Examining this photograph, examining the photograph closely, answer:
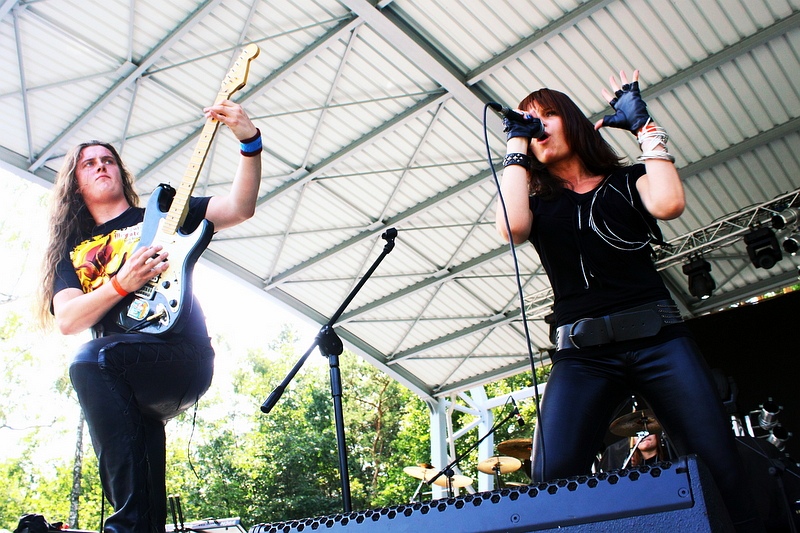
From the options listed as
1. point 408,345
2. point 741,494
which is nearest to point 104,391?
point 741,494

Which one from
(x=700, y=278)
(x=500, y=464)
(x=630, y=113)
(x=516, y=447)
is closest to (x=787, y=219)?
(x=700, y=278)

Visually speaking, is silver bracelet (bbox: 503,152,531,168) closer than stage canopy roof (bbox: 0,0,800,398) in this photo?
Yes

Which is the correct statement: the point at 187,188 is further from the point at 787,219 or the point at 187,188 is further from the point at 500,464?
the point at 500,464

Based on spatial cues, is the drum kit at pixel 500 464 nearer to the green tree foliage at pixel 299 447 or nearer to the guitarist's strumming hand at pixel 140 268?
the guitarist's strumming hand at pixel 140 268

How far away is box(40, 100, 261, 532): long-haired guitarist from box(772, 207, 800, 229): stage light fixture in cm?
693

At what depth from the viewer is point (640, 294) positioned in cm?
203

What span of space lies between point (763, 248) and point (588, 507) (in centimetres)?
757

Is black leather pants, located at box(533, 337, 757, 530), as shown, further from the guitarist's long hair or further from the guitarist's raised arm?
the guitarist's long hair

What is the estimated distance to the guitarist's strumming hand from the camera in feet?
7.18

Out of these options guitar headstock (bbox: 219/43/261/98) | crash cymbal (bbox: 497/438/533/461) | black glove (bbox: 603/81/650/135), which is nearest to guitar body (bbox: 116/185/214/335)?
guitar headstock (bbox: 219/43/261/98)

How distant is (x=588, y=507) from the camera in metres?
1.21

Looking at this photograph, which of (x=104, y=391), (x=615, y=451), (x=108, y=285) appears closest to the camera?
(x=104, y=391)

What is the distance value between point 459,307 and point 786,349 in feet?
15.0

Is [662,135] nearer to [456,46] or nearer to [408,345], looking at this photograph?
[456,46]
